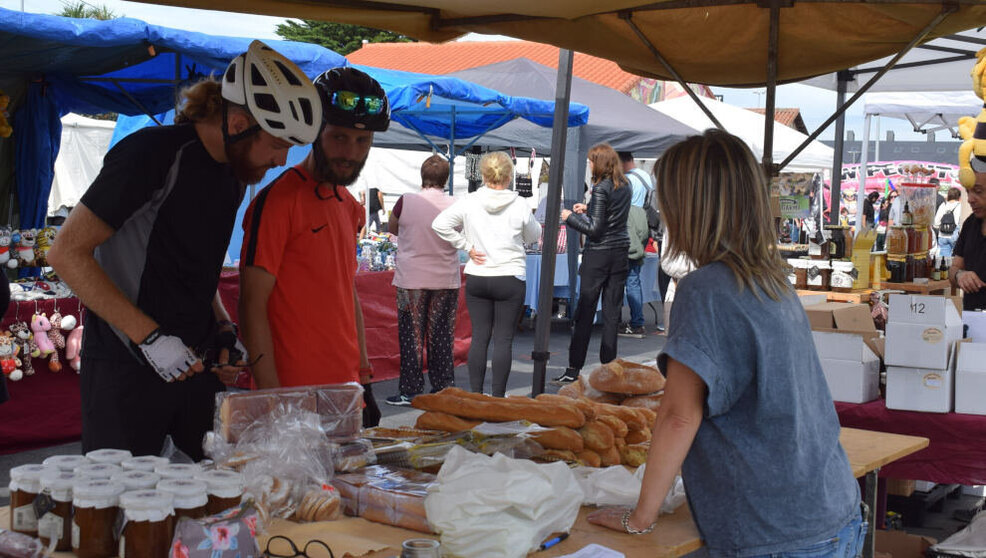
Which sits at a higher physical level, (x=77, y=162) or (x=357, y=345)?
(x=77, y=162)

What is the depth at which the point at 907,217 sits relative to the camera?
267 inches

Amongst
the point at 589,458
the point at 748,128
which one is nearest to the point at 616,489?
→ the point at 589,458

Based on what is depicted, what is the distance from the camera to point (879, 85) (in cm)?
965

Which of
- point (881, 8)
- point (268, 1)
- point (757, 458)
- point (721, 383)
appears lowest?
point (757, 458)

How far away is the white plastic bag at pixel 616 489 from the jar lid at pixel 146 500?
1095mm

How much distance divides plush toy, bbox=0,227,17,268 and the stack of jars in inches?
208

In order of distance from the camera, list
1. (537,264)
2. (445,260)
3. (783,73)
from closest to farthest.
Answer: (783,73) → (445,260) → (537,264)


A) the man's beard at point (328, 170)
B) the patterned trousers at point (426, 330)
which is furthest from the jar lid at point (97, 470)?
the patterned trousers at point (426, 330)

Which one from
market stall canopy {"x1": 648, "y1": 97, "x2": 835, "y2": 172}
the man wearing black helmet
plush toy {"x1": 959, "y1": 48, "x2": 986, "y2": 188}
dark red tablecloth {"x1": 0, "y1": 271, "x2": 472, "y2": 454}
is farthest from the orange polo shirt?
market stall canopy {"x1": 648, "y1": 97, "x2": 835, "y2": 172}

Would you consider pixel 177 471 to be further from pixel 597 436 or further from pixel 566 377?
pixel 566 377

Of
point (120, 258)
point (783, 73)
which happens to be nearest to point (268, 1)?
point (120, 258)

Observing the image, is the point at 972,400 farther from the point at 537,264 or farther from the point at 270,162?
the point at 537,264

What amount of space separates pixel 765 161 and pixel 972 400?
1292 millimetres

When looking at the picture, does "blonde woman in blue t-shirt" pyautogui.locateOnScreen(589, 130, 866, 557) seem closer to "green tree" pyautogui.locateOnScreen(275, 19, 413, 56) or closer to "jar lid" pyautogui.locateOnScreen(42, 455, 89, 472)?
"jar lid" pyautogui.locateOnScreen(42, 455, 89, 472)
